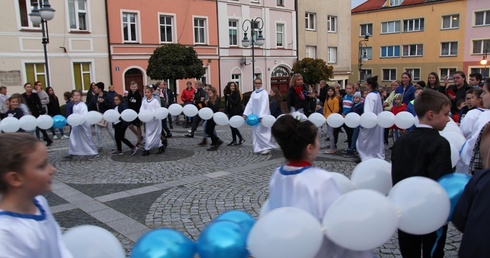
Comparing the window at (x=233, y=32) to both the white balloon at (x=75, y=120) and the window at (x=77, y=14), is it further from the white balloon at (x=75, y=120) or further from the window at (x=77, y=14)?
the white balloon at (x=75, y=120)

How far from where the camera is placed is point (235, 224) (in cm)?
259

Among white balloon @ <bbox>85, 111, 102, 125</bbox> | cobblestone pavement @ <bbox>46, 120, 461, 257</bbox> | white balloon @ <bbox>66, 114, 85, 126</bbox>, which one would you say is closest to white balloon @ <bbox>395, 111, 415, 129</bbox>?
cobblestone pavement @ <bbox>46, 120, 461, 257</bbox>

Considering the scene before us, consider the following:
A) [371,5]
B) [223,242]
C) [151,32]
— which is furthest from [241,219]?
[371,5]

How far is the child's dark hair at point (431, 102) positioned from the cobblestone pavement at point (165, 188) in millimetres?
1687

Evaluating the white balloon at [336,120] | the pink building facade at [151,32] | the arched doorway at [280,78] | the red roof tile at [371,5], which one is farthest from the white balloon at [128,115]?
the red roof tile at [371,5]

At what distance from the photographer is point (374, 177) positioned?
3320 mm

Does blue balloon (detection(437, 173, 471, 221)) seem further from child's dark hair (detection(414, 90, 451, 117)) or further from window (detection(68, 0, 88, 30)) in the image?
window (detection(68, 0, 88, 30))

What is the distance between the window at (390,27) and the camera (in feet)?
153

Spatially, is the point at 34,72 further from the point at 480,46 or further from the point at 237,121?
the point at 480,46

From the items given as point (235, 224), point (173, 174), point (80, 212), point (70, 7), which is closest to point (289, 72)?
point (70, 7)

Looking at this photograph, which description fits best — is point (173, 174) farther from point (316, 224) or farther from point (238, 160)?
point (316, 224)

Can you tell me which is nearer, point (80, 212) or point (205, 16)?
point (80, 212)

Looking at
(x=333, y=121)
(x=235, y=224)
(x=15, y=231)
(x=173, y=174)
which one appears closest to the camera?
(x=15, y=231)

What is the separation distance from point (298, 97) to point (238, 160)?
2.28 metres
